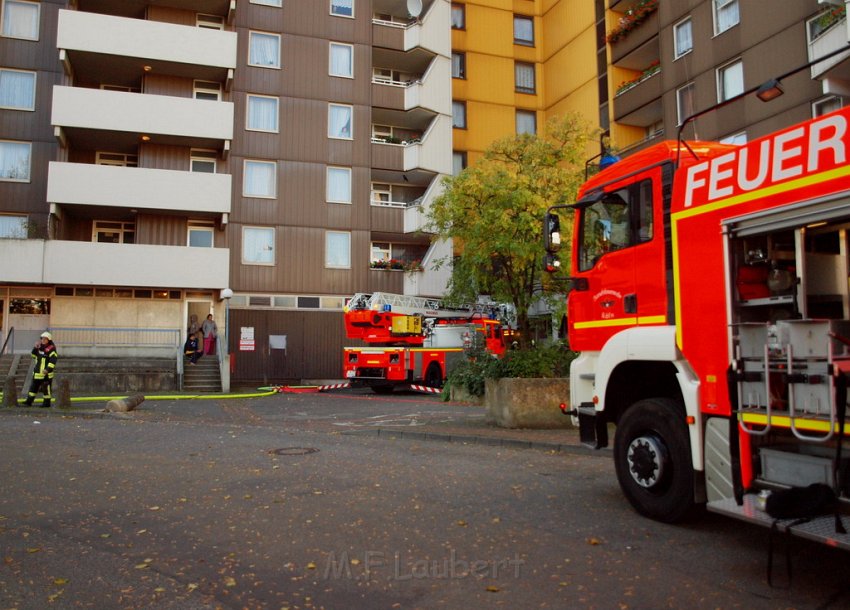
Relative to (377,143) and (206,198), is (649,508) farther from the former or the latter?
(377,143)

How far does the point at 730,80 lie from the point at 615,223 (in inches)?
745

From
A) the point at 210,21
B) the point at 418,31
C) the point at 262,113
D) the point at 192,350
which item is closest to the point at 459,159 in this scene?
the point at 418,31

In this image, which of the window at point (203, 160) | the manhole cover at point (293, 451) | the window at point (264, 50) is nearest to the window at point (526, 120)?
the window at point (264, 50)

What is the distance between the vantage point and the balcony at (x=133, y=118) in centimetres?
2456

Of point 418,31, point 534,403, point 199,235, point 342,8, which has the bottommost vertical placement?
point 534,403

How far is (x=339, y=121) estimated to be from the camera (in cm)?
2895

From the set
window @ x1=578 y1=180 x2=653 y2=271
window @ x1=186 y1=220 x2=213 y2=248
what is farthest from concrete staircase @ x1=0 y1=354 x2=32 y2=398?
window @ x1=578 y1=180 x2=653 y2=271

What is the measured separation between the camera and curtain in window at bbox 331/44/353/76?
29172 millimetres

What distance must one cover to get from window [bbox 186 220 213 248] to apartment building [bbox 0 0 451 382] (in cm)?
4

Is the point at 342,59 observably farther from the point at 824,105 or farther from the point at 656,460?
the point at 656,460

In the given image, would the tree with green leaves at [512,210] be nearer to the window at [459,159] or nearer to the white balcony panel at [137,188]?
the white balcony panel at [137,188]

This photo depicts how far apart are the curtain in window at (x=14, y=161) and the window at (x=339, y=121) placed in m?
11.6

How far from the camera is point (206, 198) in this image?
2547 centimetres

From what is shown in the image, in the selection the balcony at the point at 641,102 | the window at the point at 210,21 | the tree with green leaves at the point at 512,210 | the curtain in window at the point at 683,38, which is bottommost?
the tree with green leaves at the point at 512,210
